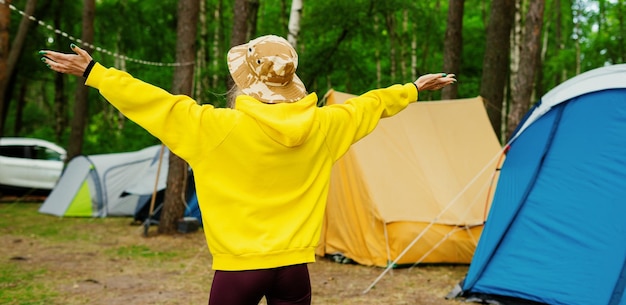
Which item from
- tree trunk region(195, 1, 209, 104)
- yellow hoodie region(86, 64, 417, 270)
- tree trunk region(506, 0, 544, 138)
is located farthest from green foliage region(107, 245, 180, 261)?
tree trunk region(195, 1, 209, 104)

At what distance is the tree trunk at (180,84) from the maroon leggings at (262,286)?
25.6 ft

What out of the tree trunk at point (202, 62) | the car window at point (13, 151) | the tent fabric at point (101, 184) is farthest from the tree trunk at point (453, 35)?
the car window at point (13, 151)

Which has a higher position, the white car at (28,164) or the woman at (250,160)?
the woman at (250,160)

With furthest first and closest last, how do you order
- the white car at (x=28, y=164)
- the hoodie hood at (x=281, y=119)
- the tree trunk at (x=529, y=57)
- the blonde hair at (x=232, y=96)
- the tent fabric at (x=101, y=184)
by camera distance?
the white car at (x=28, y=164)
the tent fabric at (x=101, y=184)
the tree trunk at (x=529, y=57)
the blonde hair at (x=232, y=96)
the hoodie hood at (x=281, y=119)

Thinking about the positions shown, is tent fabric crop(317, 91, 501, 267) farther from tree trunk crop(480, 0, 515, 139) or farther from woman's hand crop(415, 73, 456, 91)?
woman's hand crop(415, 73, 456, 91)

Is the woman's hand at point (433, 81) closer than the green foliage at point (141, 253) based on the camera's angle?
Yes

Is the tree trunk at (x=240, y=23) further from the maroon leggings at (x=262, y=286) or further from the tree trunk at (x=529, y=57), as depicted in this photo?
the maroon leggings at (x=262, y=286)

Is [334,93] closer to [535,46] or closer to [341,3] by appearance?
[535,46]

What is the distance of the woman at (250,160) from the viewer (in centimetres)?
227

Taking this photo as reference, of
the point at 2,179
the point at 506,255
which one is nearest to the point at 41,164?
the point at 2,179

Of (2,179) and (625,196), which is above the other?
(625,196)

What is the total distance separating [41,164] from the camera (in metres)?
15.8

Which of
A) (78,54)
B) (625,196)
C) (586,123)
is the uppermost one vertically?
(78,54)

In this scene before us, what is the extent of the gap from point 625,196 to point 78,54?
4.41m
